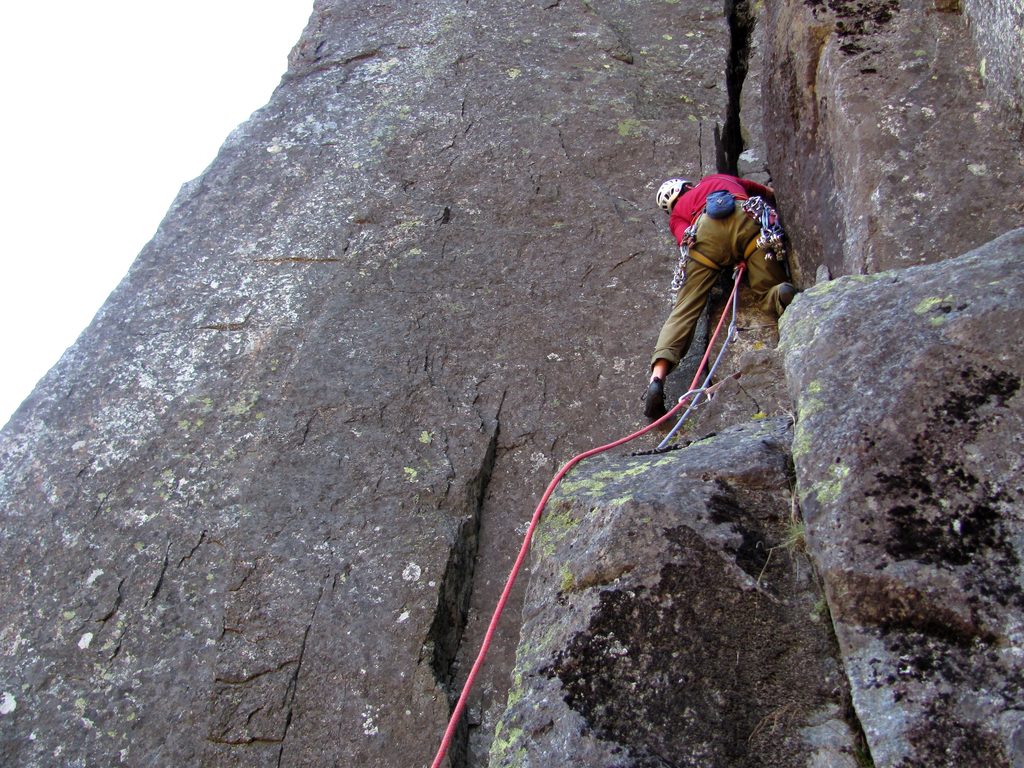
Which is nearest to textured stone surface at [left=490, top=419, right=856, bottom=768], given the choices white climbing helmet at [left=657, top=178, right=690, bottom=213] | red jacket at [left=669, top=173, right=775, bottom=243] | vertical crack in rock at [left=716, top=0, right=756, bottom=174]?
red jacket at [left=669, top=173, right=775, bottom=243]

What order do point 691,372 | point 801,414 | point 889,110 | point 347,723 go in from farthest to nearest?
point 691,372 → point 889,110 → point 347,723 → point 801,414

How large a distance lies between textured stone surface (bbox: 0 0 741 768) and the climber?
0.23 meters

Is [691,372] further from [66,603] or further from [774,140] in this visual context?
[66,603]

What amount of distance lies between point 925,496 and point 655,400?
2.21 meters

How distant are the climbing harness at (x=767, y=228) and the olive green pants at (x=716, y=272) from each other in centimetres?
3

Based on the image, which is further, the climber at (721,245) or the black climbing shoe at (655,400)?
the climber at (721,245)

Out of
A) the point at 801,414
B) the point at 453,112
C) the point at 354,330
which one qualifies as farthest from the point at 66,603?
the point at 453,112

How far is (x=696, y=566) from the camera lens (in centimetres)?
241

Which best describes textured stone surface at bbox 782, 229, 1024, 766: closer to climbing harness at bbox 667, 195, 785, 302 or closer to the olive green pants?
the olive green pants

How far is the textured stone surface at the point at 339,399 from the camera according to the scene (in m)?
3.71

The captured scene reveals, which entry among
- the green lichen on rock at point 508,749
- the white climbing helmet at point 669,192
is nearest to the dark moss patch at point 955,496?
the green lichen on rock at point 508,749

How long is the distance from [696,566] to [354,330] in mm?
3006

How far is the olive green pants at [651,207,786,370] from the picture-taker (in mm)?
4742

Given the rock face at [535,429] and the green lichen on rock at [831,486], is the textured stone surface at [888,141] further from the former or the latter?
the green lichen on rock at [831,486]
